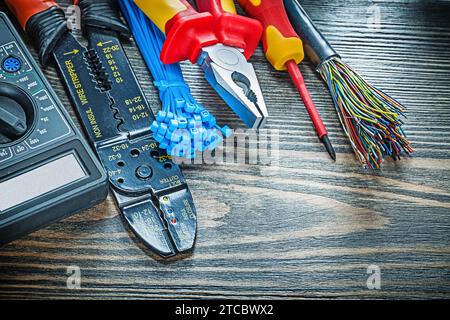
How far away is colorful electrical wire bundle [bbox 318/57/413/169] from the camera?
2.58 feet

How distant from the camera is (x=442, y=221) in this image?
756 millimetres

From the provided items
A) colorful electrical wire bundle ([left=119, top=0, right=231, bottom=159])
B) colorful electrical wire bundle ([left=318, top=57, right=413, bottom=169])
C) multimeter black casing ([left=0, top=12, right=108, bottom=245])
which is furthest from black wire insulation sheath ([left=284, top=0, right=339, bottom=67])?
multimeter black casing ([left=0, top=12, right=108, bottom=245])

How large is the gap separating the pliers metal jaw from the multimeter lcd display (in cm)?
19

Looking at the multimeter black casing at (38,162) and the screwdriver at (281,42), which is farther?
the screwdriver at (281,42)

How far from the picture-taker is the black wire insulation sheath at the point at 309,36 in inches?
32.9

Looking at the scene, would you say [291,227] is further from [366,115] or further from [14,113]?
[14,113]

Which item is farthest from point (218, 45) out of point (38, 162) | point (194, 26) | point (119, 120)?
point (38, 162)

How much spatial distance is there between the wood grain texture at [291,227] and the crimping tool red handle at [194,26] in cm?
5

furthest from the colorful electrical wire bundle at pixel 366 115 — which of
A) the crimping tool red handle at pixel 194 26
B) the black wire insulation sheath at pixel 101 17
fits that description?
the black wire insulation sheath at pixel 101 17

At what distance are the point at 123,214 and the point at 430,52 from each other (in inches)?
18.3

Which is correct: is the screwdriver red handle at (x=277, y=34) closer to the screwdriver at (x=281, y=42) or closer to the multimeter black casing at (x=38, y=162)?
the screwdriver at (x=281, y=42)

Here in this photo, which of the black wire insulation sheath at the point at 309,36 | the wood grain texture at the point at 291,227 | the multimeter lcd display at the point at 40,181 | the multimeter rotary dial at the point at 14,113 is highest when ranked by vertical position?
the multimeter rotary dial at the point at 14,113

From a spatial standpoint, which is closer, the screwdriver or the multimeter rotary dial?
the multimeter rotary dial

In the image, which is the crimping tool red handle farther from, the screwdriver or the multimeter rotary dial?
the multimeter rotary dial
